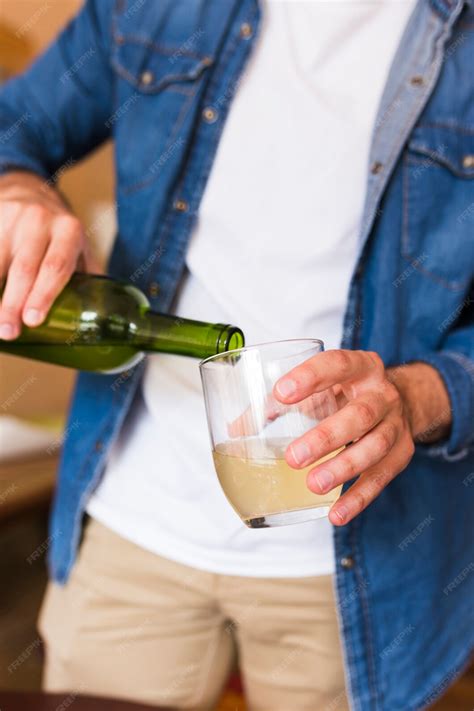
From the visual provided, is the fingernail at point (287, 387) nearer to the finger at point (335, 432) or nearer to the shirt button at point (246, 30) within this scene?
the finger at point (335, 432)

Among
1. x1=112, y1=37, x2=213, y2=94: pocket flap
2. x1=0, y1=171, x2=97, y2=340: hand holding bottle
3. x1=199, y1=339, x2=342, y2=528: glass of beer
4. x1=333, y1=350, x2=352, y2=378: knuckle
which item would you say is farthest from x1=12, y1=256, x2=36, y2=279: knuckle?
x1=112, y1=37, x2=213, y2=94: pocket flap

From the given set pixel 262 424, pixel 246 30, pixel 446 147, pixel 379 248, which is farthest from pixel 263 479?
pixel 246 30

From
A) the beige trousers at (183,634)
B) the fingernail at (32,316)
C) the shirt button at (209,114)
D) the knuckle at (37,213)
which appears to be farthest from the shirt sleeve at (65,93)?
the beige trousers at (183,634)

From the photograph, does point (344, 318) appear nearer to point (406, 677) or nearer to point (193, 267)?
point (193, 267)

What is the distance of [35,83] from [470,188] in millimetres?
642

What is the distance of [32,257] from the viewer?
775 mm

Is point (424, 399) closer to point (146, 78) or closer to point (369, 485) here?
point (369, 485)

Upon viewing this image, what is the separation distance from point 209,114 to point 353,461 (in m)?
0.62

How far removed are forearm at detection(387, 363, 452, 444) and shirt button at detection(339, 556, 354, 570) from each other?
A: 0.55 ft

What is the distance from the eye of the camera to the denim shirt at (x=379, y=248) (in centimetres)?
97

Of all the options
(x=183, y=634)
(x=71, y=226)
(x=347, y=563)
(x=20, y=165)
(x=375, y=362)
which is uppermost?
(x=375, y=362)

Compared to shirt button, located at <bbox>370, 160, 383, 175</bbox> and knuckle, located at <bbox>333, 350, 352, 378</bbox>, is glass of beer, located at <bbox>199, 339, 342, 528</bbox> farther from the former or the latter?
shirt button, located at <bbox>370, 160, 383, 175</bbox>

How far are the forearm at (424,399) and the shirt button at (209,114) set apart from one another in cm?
44

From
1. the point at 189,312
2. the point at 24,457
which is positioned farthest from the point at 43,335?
the point at 24,457
